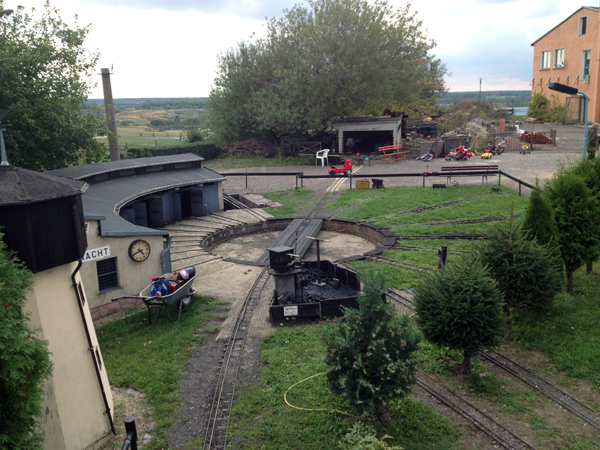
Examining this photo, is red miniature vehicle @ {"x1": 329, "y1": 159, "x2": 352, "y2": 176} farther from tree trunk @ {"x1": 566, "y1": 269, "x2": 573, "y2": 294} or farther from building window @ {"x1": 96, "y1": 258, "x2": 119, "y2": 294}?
building window @ {"x1": 96, "y1": 258, "x2": 119, "y2": 294}

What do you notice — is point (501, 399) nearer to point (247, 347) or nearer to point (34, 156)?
point (247, 347)

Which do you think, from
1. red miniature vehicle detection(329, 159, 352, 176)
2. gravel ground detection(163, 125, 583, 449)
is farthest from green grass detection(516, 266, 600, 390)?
red miniature vehicle detection(329, 159, 352, 176)

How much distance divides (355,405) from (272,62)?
37596 mm

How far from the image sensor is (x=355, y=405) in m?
7.86

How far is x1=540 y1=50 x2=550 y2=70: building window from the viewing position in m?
58.9

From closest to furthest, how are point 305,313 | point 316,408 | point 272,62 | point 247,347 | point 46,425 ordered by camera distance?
point 46,425 < point 316,408 < point 247,347 < point 305,313 < point 272,62

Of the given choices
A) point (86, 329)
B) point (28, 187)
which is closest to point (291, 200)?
point (86, 329)

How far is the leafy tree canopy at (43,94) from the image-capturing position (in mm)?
20875

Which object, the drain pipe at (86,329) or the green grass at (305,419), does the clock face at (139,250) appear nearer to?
the green grass at (305,419)

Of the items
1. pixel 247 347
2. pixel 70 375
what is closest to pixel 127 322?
pixel 247 347

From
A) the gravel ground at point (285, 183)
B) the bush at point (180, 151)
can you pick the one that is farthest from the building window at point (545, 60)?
the bush at point (180, 151)

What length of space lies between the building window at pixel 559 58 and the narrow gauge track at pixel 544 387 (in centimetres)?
5515

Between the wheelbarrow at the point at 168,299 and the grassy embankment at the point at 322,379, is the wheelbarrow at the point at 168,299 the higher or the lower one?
the higher one

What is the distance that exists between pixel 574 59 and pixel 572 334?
171 ft
